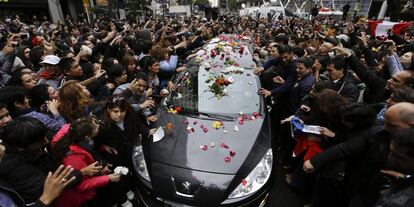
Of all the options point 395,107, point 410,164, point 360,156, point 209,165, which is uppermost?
point 395,107

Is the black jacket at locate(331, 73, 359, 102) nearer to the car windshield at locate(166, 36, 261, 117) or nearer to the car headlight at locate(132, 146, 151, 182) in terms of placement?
the car windshield at locate(166, 36, 261, 117)

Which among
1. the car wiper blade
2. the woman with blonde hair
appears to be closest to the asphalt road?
the car wiper blade

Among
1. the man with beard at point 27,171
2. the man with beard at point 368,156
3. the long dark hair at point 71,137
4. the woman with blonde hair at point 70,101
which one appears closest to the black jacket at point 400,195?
the man with beard at point 368,156

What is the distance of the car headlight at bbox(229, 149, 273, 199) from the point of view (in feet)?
8.98

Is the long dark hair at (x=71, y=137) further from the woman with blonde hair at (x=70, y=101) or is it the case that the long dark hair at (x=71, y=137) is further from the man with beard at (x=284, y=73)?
the man with beard at (x=284, y=73)

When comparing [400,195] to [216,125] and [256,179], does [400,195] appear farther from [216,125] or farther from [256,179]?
[216,125]

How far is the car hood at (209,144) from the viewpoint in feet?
9.54

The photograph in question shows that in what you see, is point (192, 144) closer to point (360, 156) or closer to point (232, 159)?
point (232, 159)

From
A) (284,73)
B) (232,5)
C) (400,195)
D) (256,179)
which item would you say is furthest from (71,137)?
(232,5)

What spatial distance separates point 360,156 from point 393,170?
0.79m

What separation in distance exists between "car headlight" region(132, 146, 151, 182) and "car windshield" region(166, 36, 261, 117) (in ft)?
2.86

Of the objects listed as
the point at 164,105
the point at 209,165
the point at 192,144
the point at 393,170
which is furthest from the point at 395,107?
the point at 164,105

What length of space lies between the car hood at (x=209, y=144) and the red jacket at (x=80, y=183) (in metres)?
0.69

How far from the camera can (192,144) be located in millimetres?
3170
